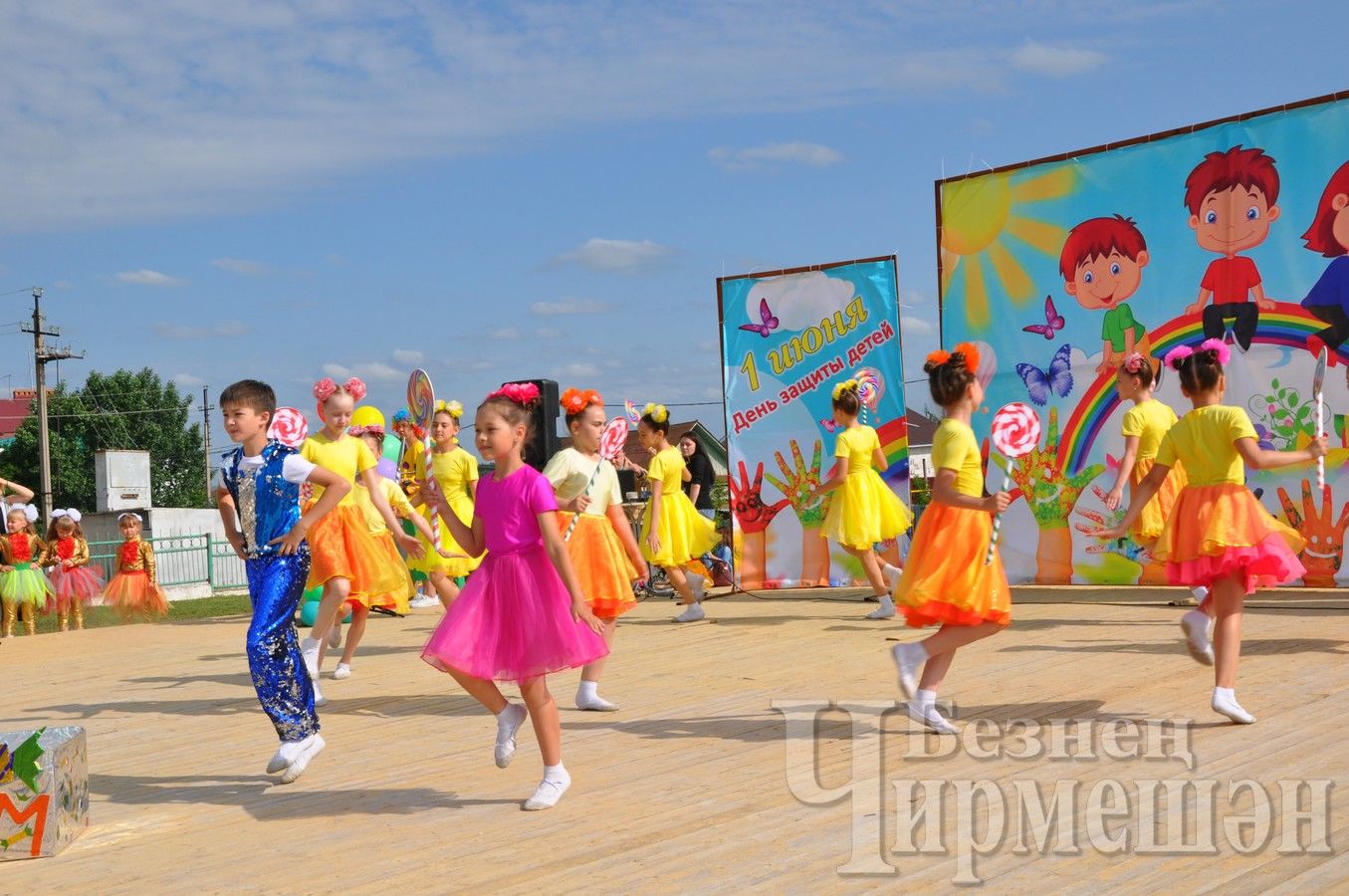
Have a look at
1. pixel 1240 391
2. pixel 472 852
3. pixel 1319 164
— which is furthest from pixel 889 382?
pixel 472 852

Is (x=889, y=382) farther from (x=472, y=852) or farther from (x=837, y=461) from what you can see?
(x=472, y=852)

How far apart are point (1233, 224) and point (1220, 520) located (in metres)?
6.56

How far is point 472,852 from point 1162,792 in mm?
2475

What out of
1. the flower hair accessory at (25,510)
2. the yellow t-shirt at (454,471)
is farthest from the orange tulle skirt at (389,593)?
the flower hair accessory at (25,510)

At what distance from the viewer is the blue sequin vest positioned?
5.83m

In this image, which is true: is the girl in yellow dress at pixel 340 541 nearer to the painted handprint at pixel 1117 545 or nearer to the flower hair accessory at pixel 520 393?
the flower hair accessory at pixel 520 393

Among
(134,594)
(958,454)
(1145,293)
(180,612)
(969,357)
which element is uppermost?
(1145,293)

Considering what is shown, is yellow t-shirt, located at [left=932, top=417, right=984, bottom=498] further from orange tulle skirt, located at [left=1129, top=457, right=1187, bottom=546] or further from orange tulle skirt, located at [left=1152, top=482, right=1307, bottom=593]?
orange tulle skirt, located at [left=1129, top=457, right=1187, bottom=546]

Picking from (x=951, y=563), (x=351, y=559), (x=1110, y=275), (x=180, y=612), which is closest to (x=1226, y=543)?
(x=951, y=563)

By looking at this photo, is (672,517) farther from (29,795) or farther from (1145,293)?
(29,795)

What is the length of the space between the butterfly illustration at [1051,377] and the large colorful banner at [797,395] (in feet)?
4.41

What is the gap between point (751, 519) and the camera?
14.9 meters

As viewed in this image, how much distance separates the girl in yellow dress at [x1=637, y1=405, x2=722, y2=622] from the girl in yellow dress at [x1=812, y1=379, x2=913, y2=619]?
119 cm

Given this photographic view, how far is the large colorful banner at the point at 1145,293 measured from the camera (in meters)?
11.3
